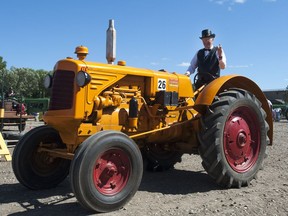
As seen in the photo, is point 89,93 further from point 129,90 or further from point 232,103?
point 232,103

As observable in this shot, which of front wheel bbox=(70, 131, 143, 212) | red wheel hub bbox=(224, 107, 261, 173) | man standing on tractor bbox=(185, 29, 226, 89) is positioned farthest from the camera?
man standing on tractor bbox=(185, 29, 226, 89)

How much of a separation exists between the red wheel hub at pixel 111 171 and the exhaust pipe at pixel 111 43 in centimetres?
180

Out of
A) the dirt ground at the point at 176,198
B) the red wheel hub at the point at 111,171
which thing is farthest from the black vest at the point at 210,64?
the red wheel hub at the point at 111,171

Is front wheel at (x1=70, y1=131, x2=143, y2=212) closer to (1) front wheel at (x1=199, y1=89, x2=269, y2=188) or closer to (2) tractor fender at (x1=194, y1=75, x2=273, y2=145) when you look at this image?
(1) front wheel at (x1=199, y1=89, x2=269, y2=188)

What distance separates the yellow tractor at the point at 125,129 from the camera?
430 cm

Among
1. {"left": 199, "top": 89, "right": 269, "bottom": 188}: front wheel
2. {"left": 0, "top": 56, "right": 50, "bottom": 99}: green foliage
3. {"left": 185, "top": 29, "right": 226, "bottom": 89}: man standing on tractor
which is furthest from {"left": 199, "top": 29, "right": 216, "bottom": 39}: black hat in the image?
Result: {"left": 0, "top": 56, "right": 50, "bottom": 99}: green foliage

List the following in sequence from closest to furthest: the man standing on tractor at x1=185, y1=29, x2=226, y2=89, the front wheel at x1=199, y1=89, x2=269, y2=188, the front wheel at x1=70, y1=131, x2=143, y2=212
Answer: the front wheel at x1=70, y1=131, x2=143, y2=212 < the front wheel at x1=199, y1=89, x2=269, y2=188 < the man standing on tractor at x1=185, y1=29, x2=226, y2=89

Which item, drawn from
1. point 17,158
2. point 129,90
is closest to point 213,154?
point 129,90

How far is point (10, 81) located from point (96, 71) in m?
55.2

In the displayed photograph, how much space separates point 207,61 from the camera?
A: 6293mm

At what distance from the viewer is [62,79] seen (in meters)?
4.86

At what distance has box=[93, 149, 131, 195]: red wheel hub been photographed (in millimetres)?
4266

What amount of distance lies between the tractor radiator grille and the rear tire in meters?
0.66

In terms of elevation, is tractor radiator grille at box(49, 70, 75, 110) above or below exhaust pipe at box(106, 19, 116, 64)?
below
